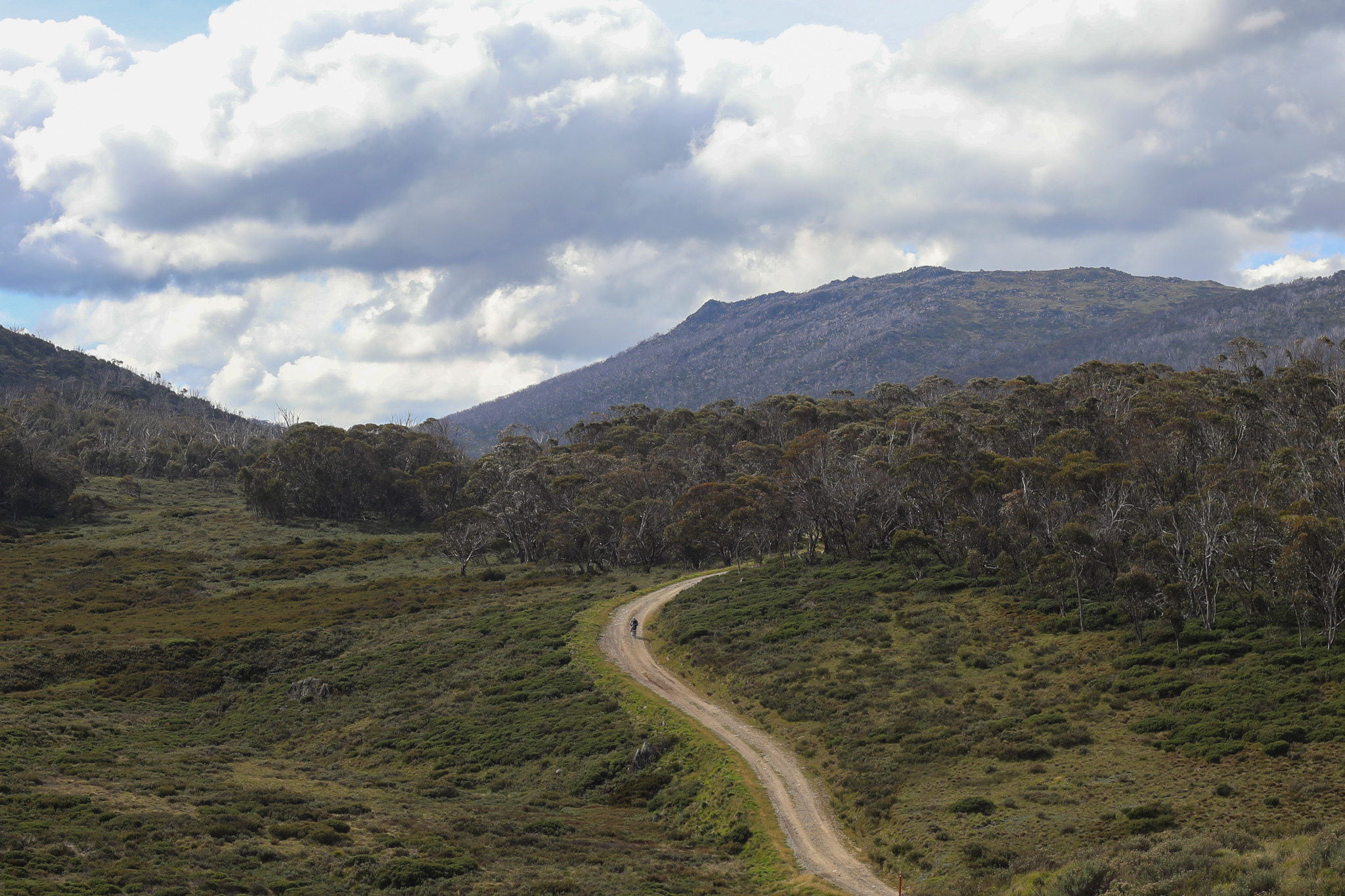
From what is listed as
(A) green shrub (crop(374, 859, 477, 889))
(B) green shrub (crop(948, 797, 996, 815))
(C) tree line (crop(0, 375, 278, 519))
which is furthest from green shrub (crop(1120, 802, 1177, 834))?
(C) tree line (crop(0, 375, 278, 519))

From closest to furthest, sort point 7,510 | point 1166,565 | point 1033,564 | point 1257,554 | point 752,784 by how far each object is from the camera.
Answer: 1. point 752,784
2. point 1257,554
3. point 1166,565
4. point 1033,564
5. point 7,510

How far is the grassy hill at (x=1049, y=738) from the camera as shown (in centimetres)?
2303

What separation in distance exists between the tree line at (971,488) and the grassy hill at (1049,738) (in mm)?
3593

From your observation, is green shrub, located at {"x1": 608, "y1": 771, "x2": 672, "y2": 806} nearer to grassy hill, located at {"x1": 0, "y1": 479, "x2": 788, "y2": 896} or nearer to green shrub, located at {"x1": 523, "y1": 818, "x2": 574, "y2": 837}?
grassy hill, located at {"x1": 0, "y1": 479, "x2": 788, "y2": 896}

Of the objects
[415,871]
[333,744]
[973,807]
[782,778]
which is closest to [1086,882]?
[973,807]

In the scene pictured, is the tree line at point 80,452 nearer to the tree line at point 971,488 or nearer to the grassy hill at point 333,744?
the tree line at point 971,488

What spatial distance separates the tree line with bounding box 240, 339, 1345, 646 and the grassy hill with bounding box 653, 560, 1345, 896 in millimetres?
3593

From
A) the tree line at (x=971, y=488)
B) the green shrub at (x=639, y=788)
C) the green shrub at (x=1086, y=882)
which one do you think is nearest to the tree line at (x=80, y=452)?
Answer: the tree line at (x=971, y=488)

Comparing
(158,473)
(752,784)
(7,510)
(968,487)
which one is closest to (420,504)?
(7,510)

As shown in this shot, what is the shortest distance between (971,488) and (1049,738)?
35298 mm

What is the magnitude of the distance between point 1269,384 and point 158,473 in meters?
181

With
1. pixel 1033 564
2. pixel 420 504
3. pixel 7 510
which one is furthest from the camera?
pixel 420 504

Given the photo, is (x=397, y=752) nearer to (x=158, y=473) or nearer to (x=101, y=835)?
(x=101, y=835)

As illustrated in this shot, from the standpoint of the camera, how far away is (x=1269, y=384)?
80.5 metres
